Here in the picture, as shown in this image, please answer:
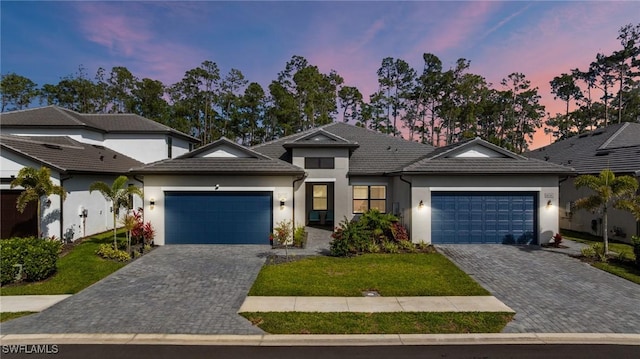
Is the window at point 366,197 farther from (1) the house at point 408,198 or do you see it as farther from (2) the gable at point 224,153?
(2) the gable at point 224,153

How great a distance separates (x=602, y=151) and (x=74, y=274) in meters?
28.1

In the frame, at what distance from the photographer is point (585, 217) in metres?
18.4

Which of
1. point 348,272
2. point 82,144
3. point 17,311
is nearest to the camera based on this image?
point 17,311

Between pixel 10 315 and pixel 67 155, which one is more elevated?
pixel 67 155

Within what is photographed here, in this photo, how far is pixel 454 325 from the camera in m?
7.34

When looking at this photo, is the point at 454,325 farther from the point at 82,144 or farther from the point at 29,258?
the point at 82,144

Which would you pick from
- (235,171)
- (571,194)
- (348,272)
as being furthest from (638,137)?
(235,171)

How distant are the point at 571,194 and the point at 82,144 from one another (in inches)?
1258

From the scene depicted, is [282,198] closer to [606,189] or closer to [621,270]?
[621,270]

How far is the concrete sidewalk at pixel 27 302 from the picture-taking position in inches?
321

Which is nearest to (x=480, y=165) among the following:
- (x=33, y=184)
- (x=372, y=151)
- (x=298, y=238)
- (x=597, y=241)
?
(x=372, y=151)

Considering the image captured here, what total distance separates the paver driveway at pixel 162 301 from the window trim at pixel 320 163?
7.26 m

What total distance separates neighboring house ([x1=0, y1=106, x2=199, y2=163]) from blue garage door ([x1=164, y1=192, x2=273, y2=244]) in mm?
12866

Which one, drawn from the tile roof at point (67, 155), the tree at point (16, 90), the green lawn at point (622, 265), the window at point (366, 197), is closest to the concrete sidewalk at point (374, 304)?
the green lawn at point (622, 265)
